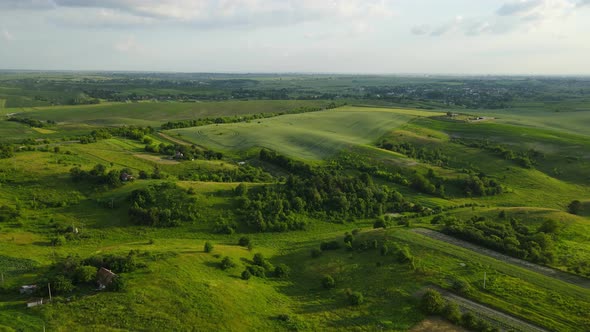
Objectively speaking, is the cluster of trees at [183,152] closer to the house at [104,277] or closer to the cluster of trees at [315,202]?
the cluster of trees at [315,202]

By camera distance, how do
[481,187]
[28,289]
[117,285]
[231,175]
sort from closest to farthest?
[117,285], [28,289], [231,175], [481,187]

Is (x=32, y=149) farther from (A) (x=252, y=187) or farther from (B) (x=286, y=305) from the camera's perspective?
(B) (x=286, y=305)

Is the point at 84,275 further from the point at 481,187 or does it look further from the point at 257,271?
the point at 481,187

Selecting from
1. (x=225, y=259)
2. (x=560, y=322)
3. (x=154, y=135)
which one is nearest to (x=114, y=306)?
(x=225, y=259)

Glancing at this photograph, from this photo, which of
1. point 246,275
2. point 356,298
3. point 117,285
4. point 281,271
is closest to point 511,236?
point 356,298

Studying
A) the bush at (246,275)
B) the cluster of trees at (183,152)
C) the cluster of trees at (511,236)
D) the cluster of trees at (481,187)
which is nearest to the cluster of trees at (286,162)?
the cluster of trees at (183,152)

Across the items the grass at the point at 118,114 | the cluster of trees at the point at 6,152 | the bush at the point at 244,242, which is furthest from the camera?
the grass at the point at 118,114
